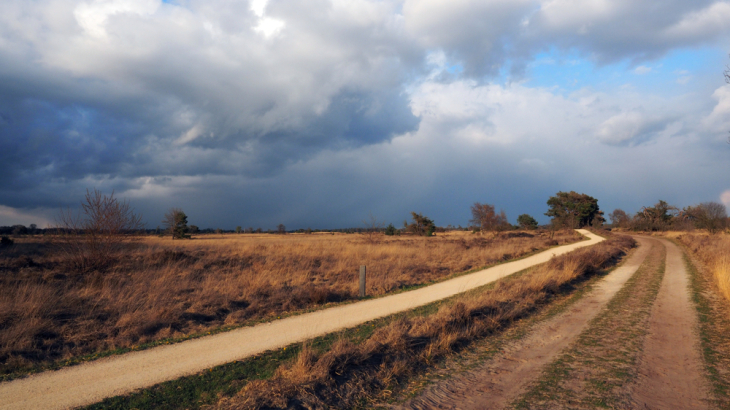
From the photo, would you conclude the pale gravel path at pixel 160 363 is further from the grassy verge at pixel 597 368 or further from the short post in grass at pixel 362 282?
the grassy verge at pixel 597 368

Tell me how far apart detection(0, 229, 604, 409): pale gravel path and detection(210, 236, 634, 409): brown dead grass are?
1455 millimetres

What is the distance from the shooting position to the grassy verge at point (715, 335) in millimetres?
5293

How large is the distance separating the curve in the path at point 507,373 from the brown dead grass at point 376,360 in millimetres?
633

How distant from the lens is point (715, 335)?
782cm

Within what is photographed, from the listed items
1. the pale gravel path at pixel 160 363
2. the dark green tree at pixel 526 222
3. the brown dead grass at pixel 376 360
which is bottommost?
the pale gravel path at pixel 160 363

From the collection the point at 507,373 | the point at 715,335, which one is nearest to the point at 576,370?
the point at 507,373

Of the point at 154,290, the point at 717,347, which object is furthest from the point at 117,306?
the point at 717,347

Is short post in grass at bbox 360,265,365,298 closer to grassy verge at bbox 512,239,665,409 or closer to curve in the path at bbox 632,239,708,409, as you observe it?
grassy verge at bbox 512,239,665,409

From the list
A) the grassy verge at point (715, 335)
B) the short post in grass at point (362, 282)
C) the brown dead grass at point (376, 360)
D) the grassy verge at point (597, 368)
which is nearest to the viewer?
the brown dead grass at point (376, 360)

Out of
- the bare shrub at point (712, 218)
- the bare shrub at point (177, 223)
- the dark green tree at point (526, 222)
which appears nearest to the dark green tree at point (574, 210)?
the dark green tree at point (526, 222)

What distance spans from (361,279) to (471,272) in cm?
791

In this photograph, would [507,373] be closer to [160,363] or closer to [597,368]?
[597,368]

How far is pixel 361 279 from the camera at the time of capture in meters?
12.7

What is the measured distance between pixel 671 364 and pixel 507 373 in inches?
110
